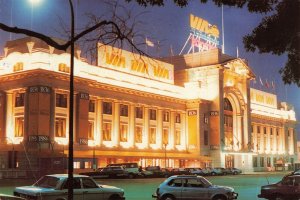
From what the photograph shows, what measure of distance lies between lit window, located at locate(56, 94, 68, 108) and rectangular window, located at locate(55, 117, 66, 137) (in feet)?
6.06

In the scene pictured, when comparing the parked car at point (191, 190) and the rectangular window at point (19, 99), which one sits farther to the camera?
the rectangular window at point (19, 99)

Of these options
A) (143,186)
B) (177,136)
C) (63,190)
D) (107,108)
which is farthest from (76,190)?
(177,136)

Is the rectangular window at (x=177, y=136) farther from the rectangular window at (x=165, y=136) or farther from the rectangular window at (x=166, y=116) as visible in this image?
the rectangular window at (x=166, y=116)

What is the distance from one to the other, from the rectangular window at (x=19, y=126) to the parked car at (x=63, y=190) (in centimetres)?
4597

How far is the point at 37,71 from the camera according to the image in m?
63.7

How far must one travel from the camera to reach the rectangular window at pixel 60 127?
218 ft

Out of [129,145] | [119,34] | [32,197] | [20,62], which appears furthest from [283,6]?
[129,145]

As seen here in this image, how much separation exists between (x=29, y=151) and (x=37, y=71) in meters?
10.1

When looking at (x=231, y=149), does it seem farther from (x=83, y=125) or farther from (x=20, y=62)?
(x=20, y=62)

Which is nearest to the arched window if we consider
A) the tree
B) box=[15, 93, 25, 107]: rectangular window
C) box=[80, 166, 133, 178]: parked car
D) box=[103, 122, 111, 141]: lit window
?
box=[103, 122, 111, 141]: lit window

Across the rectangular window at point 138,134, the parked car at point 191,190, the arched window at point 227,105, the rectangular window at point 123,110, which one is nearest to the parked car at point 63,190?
the parked car at point 191,190

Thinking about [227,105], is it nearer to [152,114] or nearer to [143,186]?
[152,114]

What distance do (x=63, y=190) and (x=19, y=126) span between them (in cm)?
4815

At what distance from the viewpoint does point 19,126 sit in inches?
2594
